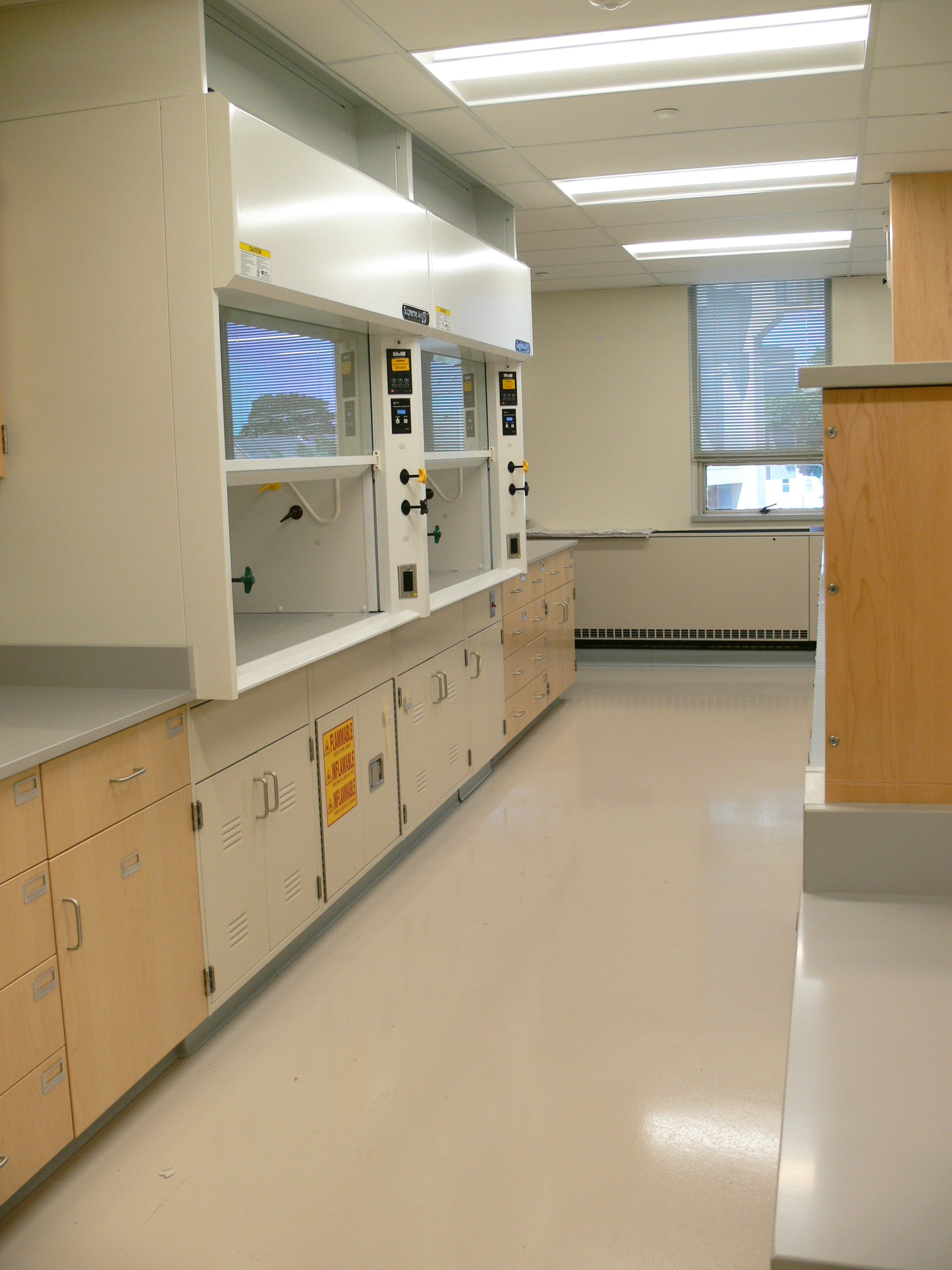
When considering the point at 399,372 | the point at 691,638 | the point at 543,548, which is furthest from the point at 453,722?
the point at 691,638

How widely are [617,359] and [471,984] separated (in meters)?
5.74

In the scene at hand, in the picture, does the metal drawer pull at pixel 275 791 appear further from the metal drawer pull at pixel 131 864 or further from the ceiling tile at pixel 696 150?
the ceiling tile at pixel 696 150

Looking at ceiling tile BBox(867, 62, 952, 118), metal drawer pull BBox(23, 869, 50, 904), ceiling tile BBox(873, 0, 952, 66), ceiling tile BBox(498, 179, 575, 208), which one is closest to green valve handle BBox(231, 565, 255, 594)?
metal drawer pull BBox(23, 869, 50, 904)

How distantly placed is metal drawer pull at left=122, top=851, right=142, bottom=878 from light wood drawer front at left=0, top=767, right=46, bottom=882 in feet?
0.88

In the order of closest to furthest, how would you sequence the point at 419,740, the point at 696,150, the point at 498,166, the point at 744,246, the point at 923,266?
1. the point at 419,740
2. the point at 696,150
3. the point at 498,166
4. the point at 923,266
5. the point at 744,246

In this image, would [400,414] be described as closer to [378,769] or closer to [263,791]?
[378,769]

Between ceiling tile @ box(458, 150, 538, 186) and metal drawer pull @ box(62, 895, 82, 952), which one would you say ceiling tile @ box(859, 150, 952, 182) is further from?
metal drawer pull @ box(62, 895, 82, 952)

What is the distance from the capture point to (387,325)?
144 inches

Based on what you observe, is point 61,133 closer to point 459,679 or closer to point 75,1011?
point 75,1011

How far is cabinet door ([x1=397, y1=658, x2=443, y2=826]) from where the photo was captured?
13.4ft

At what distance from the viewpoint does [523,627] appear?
18.8 feet

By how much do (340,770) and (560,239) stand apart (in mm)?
3774

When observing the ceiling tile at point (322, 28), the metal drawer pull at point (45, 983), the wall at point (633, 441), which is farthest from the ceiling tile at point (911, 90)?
the wall at point (633, 441)

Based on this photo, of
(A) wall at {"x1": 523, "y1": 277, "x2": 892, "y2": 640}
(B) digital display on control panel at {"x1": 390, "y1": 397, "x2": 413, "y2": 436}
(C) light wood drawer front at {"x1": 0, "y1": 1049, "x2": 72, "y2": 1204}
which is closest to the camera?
(C) light wood drawer front at {"x1": 0, "y1": 1049, "x2": 72, "y2": 1204}
